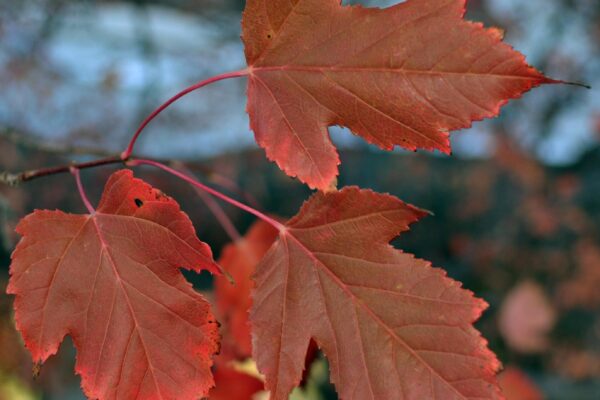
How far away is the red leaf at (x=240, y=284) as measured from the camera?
3.17 ft

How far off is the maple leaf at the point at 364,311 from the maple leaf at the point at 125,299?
64 millimetres

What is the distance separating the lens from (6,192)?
10.4 ft

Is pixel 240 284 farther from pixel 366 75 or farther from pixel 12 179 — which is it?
pixel 366 75

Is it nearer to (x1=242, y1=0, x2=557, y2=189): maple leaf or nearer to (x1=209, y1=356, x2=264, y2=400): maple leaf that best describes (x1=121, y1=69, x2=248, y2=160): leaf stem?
(x1=242, y1=0, x2=557, y2=189): maple leaf

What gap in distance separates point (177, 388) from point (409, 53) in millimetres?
361

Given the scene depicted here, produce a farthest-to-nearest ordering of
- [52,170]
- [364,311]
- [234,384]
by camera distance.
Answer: [234,384] → [52,170] → [364,311]

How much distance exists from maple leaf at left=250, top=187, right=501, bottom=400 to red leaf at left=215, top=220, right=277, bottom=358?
1.19 feet

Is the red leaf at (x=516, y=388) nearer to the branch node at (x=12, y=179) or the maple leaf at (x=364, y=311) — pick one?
the maple leaf at (x=364, y=311)

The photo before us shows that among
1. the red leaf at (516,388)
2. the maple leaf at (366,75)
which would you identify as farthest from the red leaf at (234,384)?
the red leaf at (516,388)

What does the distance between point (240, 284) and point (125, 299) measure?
49 cm

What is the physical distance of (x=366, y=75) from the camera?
0.58 metres

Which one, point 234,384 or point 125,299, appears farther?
point 234,384

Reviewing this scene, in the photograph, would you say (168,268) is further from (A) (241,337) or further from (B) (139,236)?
(A) (241,337)

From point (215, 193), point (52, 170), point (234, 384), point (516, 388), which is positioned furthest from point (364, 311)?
point (516, 388)
